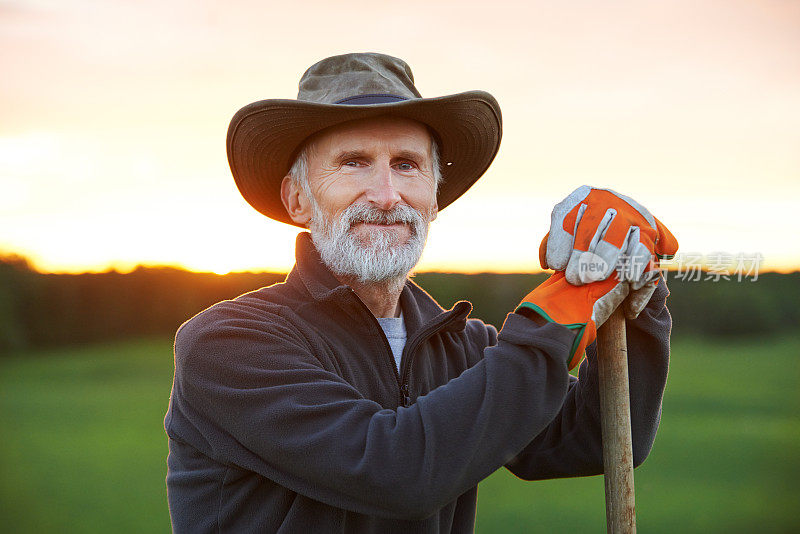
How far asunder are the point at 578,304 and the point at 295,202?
1244 millimetres

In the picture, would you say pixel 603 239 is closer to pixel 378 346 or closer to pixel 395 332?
Answer: pixel 378 346

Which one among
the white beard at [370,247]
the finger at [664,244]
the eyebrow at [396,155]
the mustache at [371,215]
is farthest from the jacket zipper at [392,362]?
the finger at [664,244]

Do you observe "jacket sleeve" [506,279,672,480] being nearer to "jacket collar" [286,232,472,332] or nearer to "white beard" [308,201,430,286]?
"jacket collar" [286,232,472,332]

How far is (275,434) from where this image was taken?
172 centimetres

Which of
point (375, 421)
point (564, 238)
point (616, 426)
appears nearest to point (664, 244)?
point (564, 238)

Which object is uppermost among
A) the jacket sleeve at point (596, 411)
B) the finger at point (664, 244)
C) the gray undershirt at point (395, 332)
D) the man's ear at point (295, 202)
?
the man's ear at point (295, 202)

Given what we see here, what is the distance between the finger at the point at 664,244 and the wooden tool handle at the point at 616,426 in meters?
0.21

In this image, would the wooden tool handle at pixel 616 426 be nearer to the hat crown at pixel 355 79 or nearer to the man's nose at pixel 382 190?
the man's nose at pixel 382 190

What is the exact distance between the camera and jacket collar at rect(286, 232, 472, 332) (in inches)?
85.1

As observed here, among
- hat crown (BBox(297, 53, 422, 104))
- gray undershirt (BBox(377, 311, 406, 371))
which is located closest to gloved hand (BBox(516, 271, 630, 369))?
gray undershirt (BBox(377, 311, 406, 371))

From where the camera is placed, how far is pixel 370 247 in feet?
7.39

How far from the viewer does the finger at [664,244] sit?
6.35 feet

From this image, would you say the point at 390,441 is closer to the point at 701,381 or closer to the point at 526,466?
the point at 526,466

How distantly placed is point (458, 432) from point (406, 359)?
60 cm
